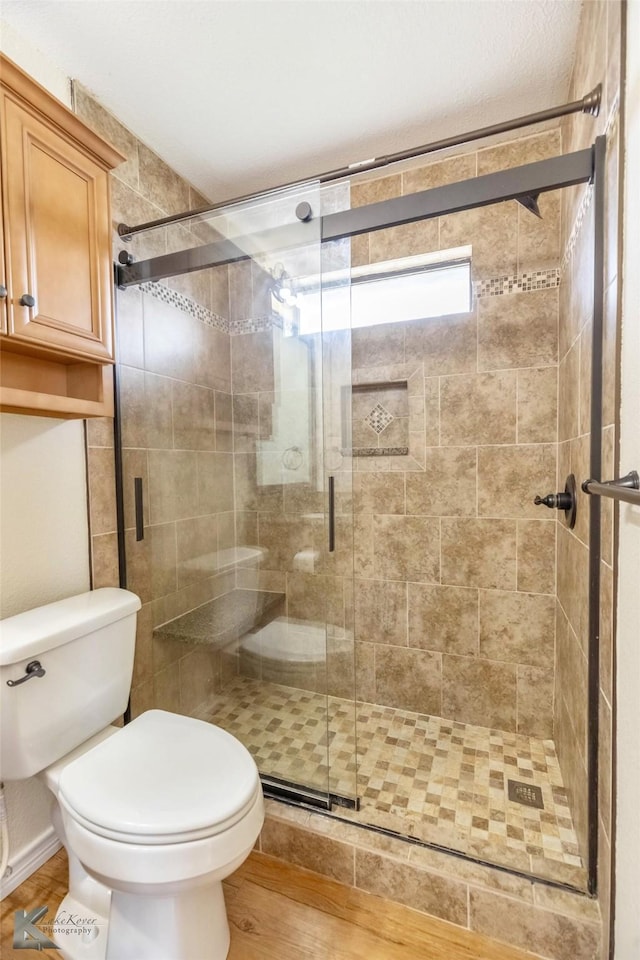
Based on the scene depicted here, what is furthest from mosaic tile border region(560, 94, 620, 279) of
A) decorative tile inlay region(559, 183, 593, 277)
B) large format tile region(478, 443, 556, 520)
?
large format tile region(478, 443, 556, 520)

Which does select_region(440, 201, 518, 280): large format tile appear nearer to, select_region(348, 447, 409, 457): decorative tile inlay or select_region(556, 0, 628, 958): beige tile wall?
select_region(556, 0, 628, 958): beige tile wall

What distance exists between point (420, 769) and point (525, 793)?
0.36 m

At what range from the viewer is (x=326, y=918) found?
115 cm

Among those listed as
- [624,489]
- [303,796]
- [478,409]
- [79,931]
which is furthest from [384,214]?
[79,931]

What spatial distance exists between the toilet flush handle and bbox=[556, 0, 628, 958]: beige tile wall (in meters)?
1.40

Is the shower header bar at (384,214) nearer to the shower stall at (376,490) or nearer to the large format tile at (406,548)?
the shower stall at (376,490)

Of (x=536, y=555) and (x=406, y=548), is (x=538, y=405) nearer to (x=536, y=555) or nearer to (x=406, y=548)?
(x=536, y=555)

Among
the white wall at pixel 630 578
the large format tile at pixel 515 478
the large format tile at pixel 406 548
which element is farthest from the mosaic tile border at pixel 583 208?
the large format tile at pixel 406 548

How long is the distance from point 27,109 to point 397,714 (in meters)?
2.51

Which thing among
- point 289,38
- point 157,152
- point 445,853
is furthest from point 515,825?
point 157,152

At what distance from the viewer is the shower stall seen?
1.44m

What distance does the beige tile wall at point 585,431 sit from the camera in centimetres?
98

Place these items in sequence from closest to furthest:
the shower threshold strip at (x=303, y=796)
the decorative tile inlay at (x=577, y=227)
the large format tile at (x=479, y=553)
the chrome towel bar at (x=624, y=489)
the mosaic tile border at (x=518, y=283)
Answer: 1. the chrome towel bar at (x=624, y=489)
2. the decorative tile inlay at (x=577, y=227)
3. the shower threshold strip at (x=303, y=796)
4. the mosaic tile border at (x=518, y=283)
5. the large format tile at (x=479, y=553)

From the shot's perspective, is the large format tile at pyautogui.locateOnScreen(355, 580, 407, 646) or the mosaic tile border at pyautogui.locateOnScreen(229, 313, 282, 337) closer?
the mosaic tile border at pyautogui.locateOnScreen(229, 313, 282, 337)
